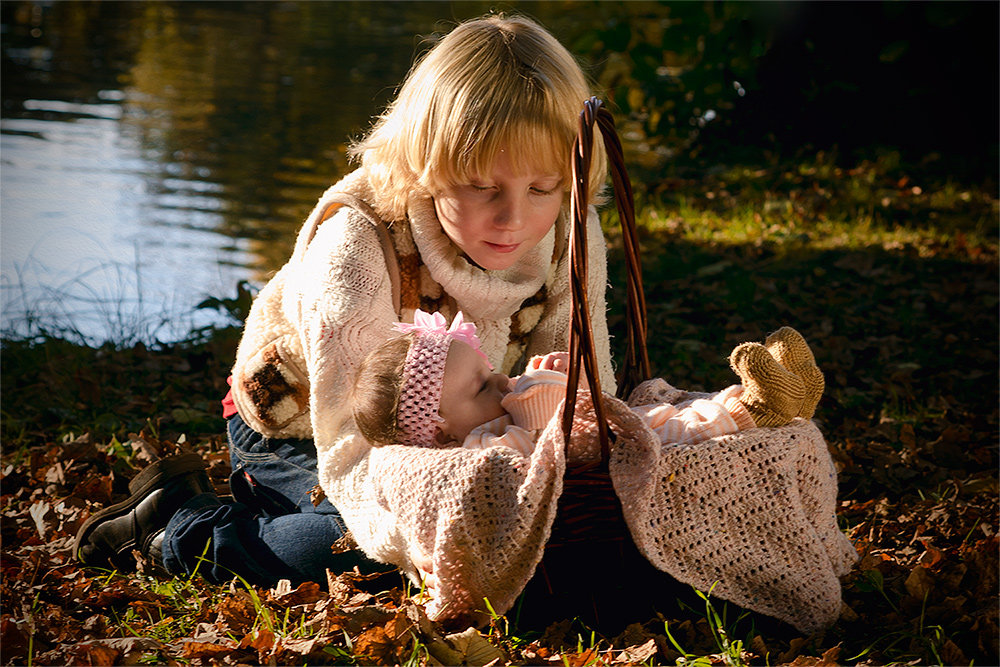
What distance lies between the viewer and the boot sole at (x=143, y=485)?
302 centimetres

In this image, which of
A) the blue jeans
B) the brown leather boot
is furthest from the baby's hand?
the brown leather boot

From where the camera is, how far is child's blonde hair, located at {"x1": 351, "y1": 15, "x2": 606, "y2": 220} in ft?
8.66

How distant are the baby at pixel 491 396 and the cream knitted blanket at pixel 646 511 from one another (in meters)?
0.08

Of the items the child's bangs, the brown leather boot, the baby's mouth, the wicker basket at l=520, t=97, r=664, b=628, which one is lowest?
the brown leather boot

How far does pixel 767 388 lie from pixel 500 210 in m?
0.85

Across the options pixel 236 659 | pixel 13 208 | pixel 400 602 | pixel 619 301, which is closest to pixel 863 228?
pixel 619 301

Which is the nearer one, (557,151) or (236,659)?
(236,659)

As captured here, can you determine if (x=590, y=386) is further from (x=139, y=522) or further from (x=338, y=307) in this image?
(x=139, y=522)

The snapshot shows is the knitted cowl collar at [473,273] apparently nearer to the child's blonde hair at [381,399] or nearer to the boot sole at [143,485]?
the child's blonde hair at [381,399]

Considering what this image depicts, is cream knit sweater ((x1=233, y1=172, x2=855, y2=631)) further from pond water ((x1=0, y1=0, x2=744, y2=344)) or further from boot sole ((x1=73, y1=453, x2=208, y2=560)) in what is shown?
pond water ((x1=0, y1=0, x2=744, y2=344))

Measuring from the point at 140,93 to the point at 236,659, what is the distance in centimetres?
963

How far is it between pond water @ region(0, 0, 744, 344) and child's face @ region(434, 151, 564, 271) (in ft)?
5.65

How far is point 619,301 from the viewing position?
18.0ft

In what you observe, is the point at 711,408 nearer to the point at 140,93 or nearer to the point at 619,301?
the point at 619,301
